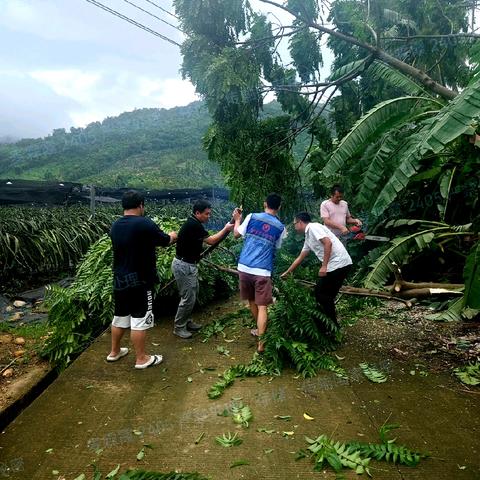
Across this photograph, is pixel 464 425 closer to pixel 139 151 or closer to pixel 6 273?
pixel 6 273

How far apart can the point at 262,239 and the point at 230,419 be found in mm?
1878

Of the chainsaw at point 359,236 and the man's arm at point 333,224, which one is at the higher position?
the man's arm at point 333,224

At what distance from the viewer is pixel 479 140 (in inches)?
148

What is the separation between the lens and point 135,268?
3795 mm

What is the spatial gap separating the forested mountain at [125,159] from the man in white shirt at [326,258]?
2376 centimetres

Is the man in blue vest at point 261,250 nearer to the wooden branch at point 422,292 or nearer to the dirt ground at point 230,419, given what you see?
the dirt ground at point 230,419

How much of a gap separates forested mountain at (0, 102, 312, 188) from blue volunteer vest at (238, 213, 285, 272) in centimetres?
2375

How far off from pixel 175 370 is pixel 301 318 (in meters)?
1.43

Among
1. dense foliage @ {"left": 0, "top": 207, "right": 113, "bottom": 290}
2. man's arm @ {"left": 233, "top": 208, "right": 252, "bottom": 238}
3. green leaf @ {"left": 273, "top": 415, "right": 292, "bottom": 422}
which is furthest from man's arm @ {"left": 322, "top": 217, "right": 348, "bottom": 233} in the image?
dense foliage @ {"left": 0, "top": 207, "right": 113, "bottom": 290}

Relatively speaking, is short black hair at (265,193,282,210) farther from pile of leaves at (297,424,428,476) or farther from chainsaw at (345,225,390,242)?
chainsaw at (345,225,390,242)

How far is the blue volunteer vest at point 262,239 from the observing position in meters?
4.15

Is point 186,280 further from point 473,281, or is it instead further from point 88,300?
point 473,281

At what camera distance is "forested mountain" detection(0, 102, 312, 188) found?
32.0 m

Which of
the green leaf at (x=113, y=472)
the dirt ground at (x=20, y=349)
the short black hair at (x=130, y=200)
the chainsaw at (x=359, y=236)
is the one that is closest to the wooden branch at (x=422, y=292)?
the chainsaw at (x=359, y=236)
